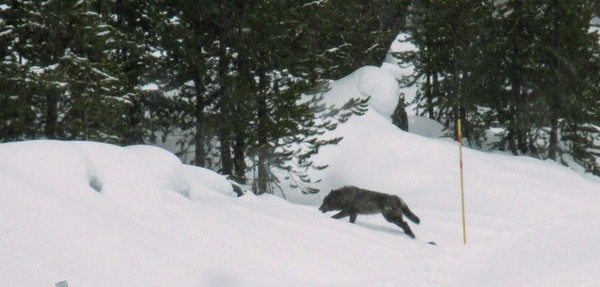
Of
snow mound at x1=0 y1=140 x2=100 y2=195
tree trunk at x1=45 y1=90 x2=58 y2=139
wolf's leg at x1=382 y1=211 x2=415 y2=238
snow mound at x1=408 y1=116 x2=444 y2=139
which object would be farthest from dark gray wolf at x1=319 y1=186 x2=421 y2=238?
snow mound at x1=408 y1=116 x2=444 y2=139

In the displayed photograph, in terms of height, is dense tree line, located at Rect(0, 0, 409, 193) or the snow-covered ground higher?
dense tree line, located at Rect(0, 0, 409, 193)

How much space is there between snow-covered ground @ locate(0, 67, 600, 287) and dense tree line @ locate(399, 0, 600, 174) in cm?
1400

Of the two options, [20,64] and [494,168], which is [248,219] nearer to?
[20,64]

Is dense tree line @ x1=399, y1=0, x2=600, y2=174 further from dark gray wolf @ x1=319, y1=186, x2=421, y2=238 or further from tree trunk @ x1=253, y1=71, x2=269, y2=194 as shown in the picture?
dark gray wolf @ x1=319, y1=186, x2=421, y2=238

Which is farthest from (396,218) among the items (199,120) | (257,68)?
(199,120)

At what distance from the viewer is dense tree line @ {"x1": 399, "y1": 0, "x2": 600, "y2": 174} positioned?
2889cm

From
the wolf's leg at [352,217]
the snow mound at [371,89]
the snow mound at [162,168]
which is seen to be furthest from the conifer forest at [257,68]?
the wolf's leg at [352,217]

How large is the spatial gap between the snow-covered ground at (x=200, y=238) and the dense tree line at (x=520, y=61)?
45.9 ft

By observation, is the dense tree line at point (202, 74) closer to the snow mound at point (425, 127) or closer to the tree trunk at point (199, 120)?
the tree trunk at point (199, 120)

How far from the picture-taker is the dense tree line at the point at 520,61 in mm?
28891

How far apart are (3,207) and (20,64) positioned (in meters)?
9.43

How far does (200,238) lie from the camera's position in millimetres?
8586

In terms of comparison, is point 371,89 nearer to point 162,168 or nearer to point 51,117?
point 51,117

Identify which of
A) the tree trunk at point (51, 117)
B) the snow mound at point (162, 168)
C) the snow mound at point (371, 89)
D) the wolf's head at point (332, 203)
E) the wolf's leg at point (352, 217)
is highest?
the snow mound at point (371, 89)
